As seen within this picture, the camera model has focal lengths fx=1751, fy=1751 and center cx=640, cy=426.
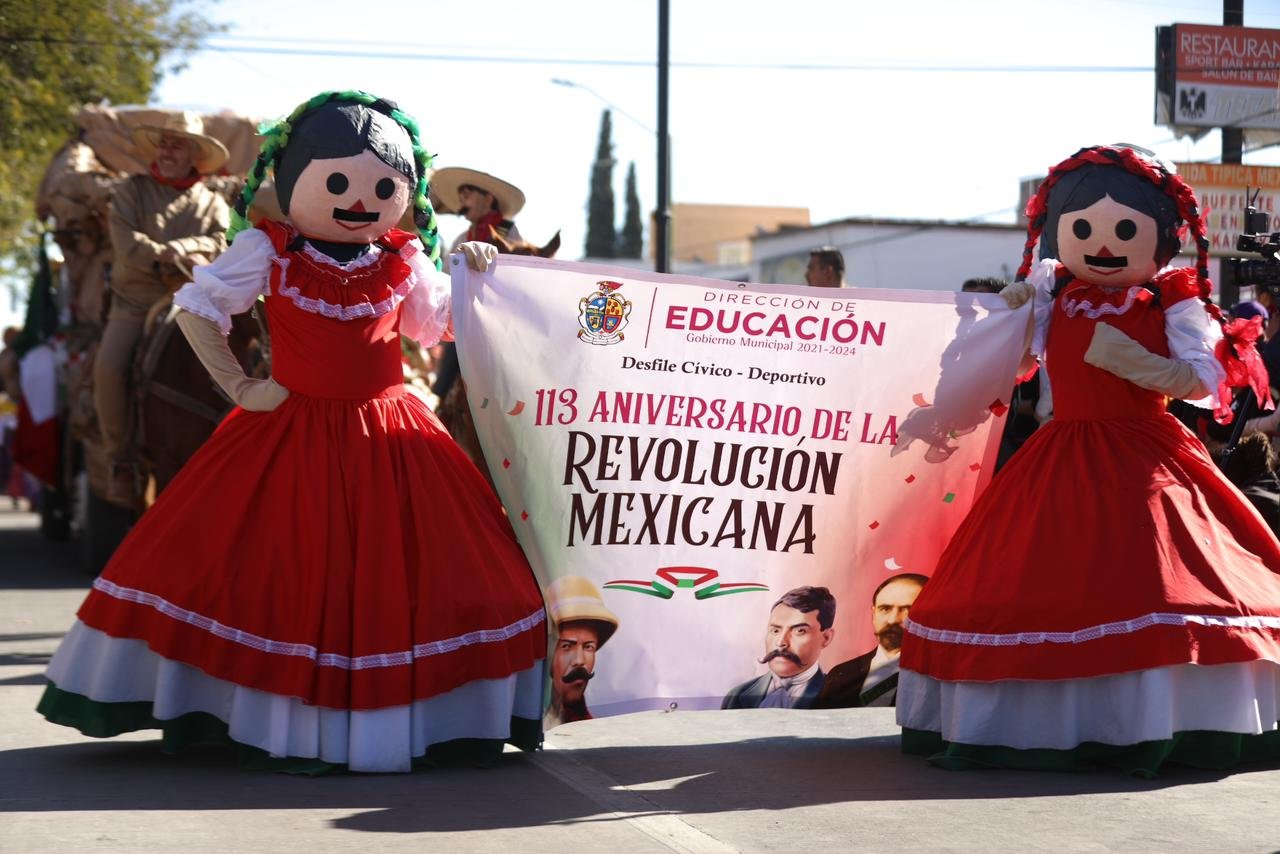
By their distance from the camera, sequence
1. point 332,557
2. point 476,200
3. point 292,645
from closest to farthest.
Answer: point 292,645
point 332,557
point 476,200

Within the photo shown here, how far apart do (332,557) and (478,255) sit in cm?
131

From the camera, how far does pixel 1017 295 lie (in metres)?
6.46

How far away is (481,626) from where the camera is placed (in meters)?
5.77

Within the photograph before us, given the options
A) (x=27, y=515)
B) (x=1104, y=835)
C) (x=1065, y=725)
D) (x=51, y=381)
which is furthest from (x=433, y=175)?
(x=27, y=515)

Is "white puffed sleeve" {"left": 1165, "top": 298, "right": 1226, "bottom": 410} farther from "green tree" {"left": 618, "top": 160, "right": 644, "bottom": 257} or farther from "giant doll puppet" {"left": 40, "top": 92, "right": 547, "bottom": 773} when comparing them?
"green tree" {"left": 618, "top": 160, "right": 644, "bottom": 257}

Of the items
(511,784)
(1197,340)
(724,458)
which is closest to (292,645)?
(511,784)

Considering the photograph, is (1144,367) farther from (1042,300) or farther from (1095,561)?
(1095,561)

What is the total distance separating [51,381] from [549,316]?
379 inches

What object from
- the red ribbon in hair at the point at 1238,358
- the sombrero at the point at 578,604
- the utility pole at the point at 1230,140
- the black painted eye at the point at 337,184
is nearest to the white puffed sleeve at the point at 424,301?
the black painted eye at the point at 337,184

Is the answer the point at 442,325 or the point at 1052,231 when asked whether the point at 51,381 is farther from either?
the point at 1052,231

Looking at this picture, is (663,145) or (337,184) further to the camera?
(663,145)

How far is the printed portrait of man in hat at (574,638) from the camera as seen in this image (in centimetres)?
610

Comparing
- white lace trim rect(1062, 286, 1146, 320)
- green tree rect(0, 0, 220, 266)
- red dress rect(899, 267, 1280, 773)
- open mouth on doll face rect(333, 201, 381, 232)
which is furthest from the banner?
green tree rect(0, 0, 220, 266)

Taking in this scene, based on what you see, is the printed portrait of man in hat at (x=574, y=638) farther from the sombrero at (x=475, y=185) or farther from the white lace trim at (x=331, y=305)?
the sombrero at (x=475, y=185)
